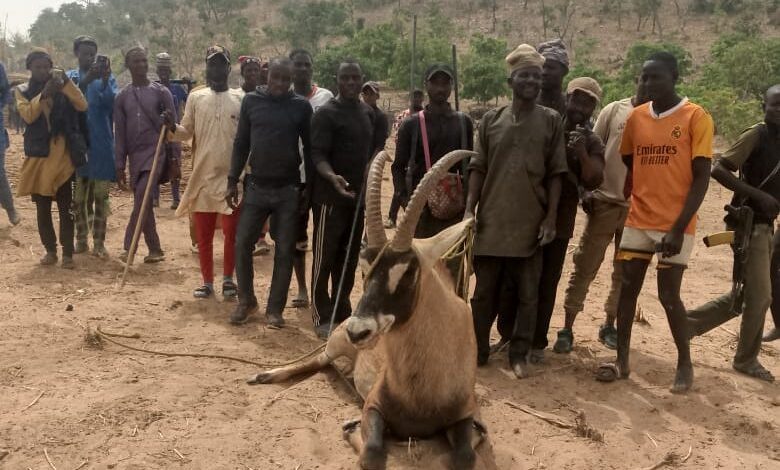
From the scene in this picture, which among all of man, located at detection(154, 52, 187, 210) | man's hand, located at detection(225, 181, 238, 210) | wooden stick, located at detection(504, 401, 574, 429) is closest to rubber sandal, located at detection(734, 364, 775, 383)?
wooden stick, located at detection(504, 401, 574, 429)

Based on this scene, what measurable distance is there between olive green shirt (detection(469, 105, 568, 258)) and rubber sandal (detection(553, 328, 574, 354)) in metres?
0.99

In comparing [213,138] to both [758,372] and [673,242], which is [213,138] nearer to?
[673,242]

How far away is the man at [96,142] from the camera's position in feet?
24.5

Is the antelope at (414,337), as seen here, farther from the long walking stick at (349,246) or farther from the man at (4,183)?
the man at (4,183)

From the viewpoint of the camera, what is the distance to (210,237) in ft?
21.4

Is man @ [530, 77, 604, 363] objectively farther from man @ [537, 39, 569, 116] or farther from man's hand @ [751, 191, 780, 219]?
man's hand @ [751, 191, 780, 219]

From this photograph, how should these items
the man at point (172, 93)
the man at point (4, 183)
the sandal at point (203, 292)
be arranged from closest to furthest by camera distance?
1. the sandal at point (203, 292)
2. the man at point (4, 183)
3. the man at point (172, 93)

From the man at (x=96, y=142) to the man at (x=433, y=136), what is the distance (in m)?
3.69

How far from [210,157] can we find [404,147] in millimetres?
1877

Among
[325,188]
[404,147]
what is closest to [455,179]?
[404,147]

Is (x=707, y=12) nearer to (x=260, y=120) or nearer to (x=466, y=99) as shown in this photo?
(x=466, y=99)

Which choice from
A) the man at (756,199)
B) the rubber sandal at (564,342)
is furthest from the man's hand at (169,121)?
the man at (756,199)

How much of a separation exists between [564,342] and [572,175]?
1.35m

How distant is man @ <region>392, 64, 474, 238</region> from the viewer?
527 centimetres
